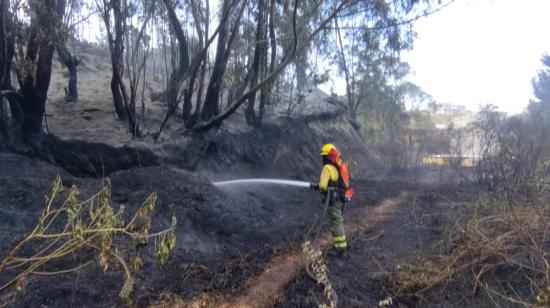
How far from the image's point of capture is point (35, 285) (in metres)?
4.45

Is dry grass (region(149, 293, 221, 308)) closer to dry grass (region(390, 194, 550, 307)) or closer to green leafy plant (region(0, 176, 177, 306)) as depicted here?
green leafy plant (region(0, 176, 177, 306))

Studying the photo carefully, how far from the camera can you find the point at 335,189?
6.32m

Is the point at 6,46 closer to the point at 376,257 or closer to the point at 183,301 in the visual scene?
the point at 183,301

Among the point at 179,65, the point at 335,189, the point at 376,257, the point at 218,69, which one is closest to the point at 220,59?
the point at 218,69

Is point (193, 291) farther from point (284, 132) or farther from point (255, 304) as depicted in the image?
point (284, 132)

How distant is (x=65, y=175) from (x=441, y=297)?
7.45 meters

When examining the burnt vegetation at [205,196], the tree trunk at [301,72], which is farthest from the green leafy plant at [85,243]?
the tree trunk at [301,72]

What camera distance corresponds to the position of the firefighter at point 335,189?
628 centimetres

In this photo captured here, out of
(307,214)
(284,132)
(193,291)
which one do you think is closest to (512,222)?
(193,291)

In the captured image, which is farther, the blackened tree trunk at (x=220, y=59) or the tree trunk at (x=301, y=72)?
the tree trunk at (x=301, y=72)

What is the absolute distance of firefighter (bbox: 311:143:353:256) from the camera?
6.28 meters

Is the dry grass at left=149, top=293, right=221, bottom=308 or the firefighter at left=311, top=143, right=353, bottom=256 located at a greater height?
the firefighter at left=311, top=143, right=353, bottom=256

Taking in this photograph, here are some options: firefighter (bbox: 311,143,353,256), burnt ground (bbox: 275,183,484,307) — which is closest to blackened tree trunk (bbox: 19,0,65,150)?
firefighter (bbox: 311,143,353,256)

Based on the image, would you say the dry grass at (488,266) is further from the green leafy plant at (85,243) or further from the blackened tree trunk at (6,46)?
the blackened tree trunk at (6,46)
